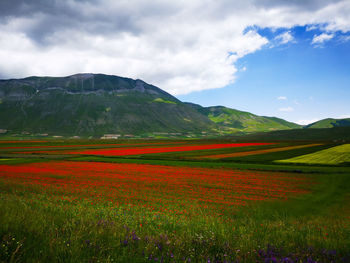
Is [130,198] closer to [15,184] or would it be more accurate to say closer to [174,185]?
Answer: [174,185]

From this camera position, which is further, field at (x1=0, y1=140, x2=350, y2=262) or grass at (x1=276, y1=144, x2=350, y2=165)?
grass at (x1=276, y1=144, x2=350, y2=165)

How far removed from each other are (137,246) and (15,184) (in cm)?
2501

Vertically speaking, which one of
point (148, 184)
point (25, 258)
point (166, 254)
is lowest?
point (148, 184)

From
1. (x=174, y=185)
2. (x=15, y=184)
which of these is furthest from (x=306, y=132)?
(x=15, y=184)

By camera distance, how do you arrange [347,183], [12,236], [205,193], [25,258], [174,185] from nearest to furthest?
1. [25,258]
2. [12,236]
3. [205,193]
4. [174,185]
5. [347,183]

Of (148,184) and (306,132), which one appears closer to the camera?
(148,184)

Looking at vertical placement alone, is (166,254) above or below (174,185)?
above

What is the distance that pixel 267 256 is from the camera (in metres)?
4.48

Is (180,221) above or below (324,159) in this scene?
above

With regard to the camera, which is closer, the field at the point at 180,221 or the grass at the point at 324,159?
the field at the point at 180,221

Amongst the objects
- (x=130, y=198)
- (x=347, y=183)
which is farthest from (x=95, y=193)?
(x=347, y=183)

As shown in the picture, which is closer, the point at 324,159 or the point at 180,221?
the point at 180,221

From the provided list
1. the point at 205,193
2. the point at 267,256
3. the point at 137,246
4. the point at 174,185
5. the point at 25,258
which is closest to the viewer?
the point at 25,258

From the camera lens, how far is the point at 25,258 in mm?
3729
